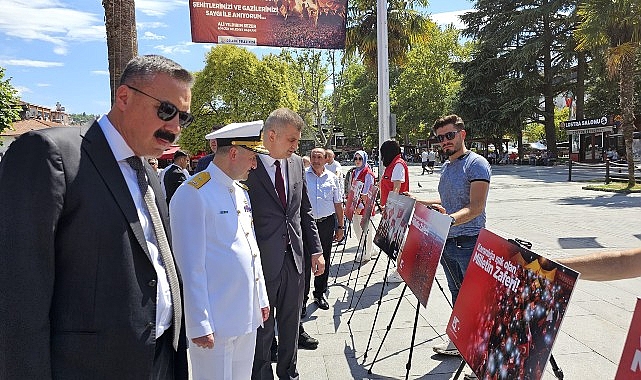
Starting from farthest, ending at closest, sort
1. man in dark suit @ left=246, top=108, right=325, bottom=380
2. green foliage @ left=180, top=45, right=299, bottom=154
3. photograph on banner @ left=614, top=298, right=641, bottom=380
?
green foliage @ left=180, top=45, right=299, bottom=154
man in dark suit @ left=246, top=108, right=325, bottom=380
photograph on banner @ left=614, top=298, right=641, bottom=380

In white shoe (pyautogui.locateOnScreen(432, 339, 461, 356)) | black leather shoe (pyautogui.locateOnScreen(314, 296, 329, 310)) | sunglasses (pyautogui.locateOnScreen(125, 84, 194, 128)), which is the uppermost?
sunglasses (pyautogui.locateOnScreen(125, 84, 194, 128))

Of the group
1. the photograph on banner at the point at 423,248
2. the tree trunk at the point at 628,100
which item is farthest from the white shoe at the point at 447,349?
the tree trunk at the point at 628,100

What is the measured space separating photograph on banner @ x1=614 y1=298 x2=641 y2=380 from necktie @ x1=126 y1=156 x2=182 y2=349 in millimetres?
1659

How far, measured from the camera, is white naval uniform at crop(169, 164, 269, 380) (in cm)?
239

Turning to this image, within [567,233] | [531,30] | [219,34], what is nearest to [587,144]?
[531,30]

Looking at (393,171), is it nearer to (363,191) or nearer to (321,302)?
(363,191)

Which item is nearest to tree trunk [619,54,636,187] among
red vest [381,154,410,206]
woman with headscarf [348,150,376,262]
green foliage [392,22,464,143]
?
woman with headscarf [348,150,376,262]

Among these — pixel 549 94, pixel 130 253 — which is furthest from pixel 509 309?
pixel 549 94

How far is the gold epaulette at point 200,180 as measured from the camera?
2529 millimetres

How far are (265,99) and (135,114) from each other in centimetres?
2853

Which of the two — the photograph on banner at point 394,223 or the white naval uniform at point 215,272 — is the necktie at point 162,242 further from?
the photograph on banner at point 394,223

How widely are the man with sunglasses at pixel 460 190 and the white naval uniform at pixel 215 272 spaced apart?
6.10ft

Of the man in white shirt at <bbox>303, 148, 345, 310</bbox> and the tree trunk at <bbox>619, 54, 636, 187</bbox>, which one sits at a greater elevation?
the tree trunk at <bbox>619, 54, 636, 187</bbox>

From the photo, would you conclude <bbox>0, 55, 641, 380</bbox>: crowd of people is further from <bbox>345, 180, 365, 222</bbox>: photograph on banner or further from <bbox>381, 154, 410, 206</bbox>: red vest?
<bbox>345, 180, 365, 222</bbox>: photograph on banner
